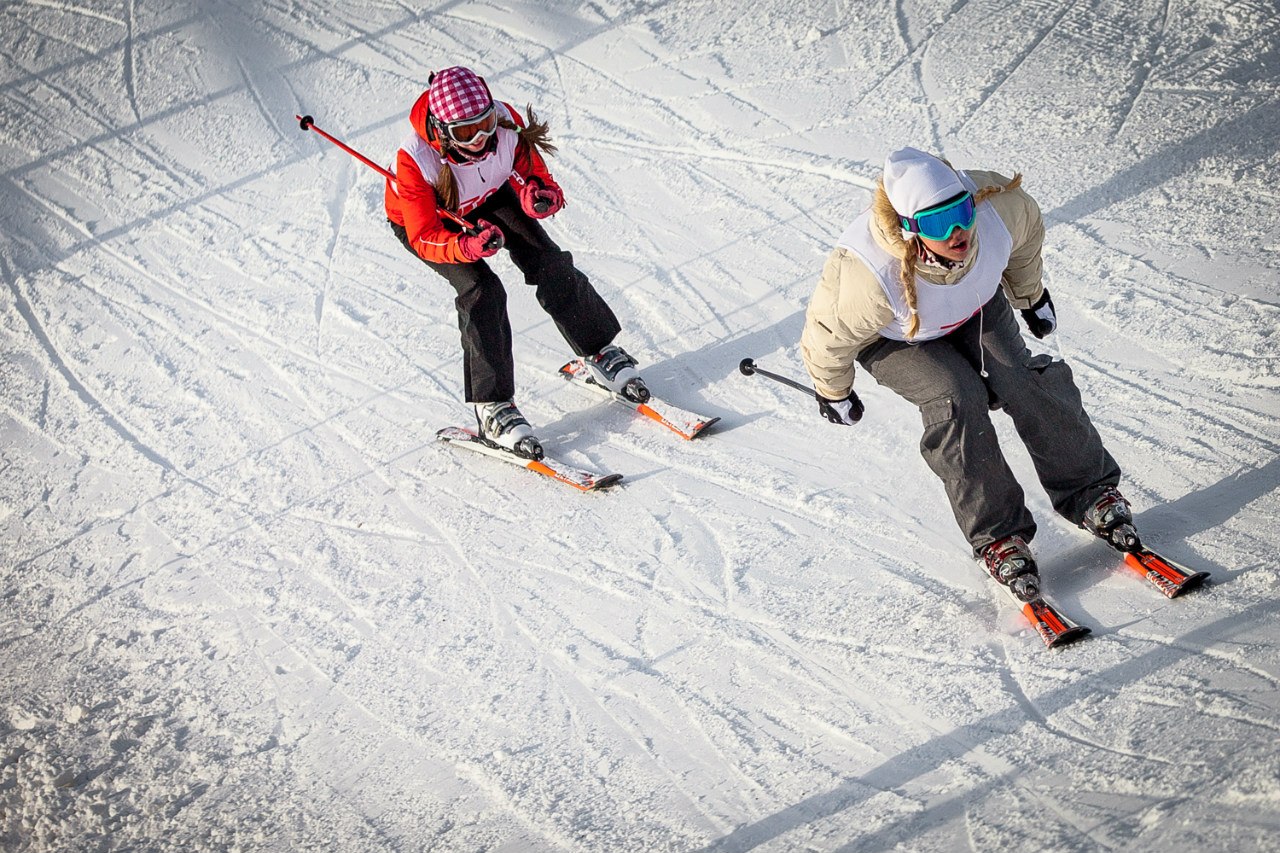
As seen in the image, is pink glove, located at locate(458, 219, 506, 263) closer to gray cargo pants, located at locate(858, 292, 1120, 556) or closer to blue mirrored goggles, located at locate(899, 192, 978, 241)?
gray cargo pants, located at locate(858, 292, 1120, 556)

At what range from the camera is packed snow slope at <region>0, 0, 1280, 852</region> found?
360 centimetres

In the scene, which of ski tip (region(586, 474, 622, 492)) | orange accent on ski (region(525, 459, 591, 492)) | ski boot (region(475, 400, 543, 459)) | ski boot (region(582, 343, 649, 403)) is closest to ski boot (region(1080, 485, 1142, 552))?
ski tip (region(586, 474, 622, 492))

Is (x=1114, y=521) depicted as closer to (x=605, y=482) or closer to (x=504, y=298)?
(x=605, y=482)

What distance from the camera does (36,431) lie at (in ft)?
20.5

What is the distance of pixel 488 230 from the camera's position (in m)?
4.89

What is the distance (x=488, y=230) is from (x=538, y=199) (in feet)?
1.31

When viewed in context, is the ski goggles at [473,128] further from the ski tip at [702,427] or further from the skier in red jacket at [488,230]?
the ski tip at [702,427]

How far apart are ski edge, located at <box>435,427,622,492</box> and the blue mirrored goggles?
2199 millimetres

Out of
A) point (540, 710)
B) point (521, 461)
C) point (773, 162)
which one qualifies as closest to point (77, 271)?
point (521, 461)

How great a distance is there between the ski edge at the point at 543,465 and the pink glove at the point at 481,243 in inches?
40.1

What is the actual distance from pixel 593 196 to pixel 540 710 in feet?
14.4

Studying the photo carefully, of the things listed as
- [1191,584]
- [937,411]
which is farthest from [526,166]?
[1191,584]

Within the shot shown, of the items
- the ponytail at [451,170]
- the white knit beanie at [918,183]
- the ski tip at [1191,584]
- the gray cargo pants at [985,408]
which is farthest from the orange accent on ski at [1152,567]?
the ponytail at [451,170]

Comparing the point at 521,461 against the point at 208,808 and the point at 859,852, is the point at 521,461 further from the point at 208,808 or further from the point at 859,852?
the point at 859,852
